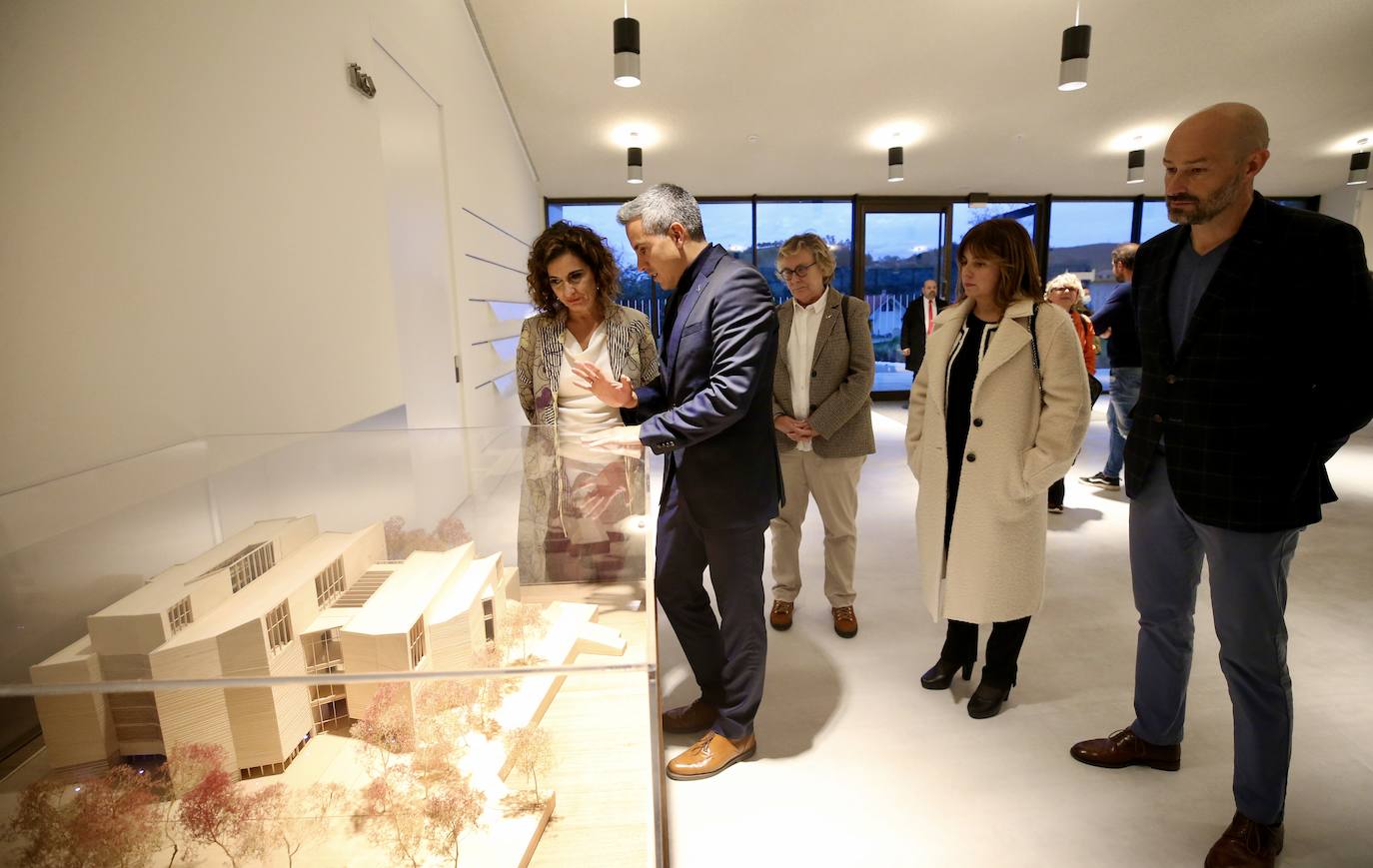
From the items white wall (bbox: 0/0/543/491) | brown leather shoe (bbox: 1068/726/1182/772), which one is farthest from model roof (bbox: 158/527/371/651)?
brown leather shoe (bbox: 1068/726/1182/772)

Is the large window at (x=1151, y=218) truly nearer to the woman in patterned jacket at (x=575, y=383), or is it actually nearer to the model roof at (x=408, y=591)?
the woman in patterned jacket at (x=575, y=383)

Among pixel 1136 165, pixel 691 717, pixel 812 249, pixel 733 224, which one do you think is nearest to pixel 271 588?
pixel 691 717

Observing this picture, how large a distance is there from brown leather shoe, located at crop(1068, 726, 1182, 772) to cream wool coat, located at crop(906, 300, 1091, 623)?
0.41 metres

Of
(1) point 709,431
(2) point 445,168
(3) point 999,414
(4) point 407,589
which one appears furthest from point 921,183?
(4) point 407,589

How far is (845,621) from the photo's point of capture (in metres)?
2.78

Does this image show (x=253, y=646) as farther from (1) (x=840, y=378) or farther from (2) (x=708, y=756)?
(1) (x=840, y=378)

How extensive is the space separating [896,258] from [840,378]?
778cm

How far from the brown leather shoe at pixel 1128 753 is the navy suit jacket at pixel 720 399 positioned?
1.19 m

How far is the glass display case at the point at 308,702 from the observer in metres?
0.63

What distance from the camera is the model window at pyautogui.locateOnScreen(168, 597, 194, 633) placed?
0.71m

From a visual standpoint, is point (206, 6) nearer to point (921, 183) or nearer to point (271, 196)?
point (271, 196)

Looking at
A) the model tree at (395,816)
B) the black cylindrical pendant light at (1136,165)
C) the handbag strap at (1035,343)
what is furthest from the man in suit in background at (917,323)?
the model tree at (395,816)

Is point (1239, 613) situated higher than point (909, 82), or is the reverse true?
point (909, 82)

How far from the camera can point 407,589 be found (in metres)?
0.86
